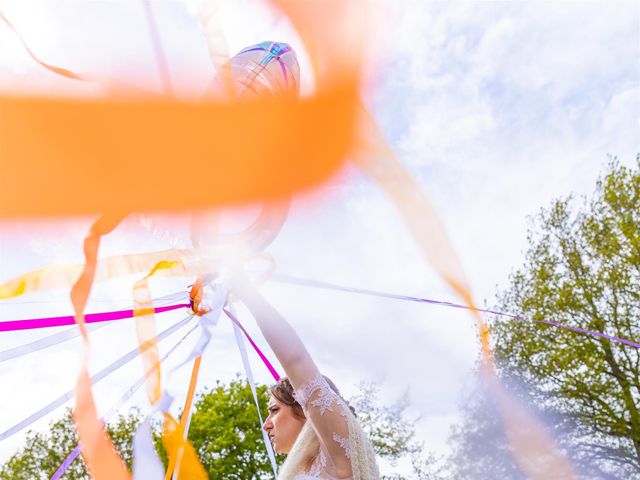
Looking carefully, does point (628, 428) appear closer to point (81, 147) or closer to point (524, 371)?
point (524, 371)

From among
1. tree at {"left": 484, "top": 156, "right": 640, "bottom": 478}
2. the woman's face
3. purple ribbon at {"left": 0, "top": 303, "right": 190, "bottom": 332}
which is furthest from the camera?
tree at {"left": 484, "top": 156, "right": 640, "bottom": 478}

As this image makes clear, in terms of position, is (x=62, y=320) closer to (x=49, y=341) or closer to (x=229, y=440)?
(x=49, y=341)

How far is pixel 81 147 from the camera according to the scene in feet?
8.19

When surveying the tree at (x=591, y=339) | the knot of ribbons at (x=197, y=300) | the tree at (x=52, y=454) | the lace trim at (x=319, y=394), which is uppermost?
the tree at (x=591, y=339)

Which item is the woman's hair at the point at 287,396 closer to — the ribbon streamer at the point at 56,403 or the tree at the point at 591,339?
the ribbon streamer at the point at 56,403

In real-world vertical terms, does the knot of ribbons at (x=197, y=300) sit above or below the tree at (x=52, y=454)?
below

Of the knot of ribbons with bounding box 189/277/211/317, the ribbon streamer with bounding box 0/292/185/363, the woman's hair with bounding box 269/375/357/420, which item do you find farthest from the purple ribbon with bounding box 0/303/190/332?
the woman's hair with bounding box 269/375/357/420

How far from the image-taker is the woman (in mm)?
2133

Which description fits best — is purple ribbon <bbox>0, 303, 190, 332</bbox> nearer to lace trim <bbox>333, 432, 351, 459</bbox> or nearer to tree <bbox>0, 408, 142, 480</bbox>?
lace trim <bbox>333, 432, 351, 459</bbox>

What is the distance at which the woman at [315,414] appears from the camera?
2.13 metres

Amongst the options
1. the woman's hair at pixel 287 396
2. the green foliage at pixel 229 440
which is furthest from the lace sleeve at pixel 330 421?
the green foliage at pixel 229 440

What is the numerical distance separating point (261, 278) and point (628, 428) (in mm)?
10312

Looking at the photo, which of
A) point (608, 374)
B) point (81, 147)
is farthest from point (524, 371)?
point (81, 147)

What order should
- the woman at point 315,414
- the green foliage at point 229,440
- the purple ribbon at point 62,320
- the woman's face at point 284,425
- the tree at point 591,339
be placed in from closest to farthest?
the woman at point 315,414
the woman's face at point 284,425
the purple ribbon at point 62,320
the tree at point 591,339
the green foliage at point 229,440
